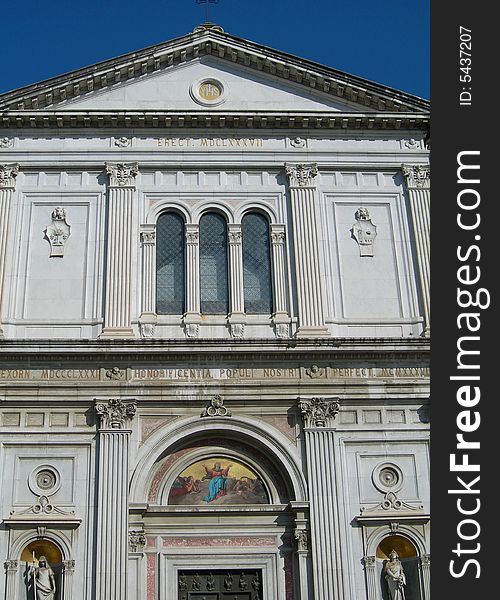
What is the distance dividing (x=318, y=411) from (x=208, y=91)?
10.0 metres

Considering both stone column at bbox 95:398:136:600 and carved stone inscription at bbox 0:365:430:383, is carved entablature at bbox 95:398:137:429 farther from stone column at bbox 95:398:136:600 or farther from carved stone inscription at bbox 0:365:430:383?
carved stone inscription at bbox 0:365:430:383

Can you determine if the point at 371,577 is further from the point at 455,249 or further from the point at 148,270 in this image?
the point at 148,270

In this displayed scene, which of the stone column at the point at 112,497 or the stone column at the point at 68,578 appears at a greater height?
the stone column at the point at 112,497

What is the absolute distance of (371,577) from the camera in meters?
20.6

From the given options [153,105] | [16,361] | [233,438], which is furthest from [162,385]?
[153,105]

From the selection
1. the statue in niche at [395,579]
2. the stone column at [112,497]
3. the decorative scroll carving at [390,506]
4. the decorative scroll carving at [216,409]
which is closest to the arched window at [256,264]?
the decorative scroll carving at [216,409]

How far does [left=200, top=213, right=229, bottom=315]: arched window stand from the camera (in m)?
23.5

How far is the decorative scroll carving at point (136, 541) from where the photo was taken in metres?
20.6

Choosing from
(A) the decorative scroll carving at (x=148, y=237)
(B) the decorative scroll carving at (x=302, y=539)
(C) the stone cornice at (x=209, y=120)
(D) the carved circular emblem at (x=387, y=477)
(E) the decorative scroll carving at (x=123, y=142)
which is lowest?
(B) the decorative scroll carving at (x=302, y=539)

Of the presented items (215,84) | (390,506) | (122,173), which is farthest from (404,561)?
(215,84)

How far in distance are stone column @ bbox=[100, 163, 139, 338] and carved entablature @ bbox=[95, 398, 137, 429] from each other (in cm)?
171

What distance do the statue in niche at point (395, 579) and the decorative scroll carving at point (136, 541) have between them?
557 centimetres

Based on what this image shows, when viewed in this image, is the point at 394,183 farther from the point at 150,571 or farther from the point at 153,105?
the point at 150,571

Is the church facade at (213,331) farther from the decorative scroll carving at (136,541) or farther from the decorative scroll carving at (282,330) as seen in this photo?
the decorative scroll carving at (282,330)
